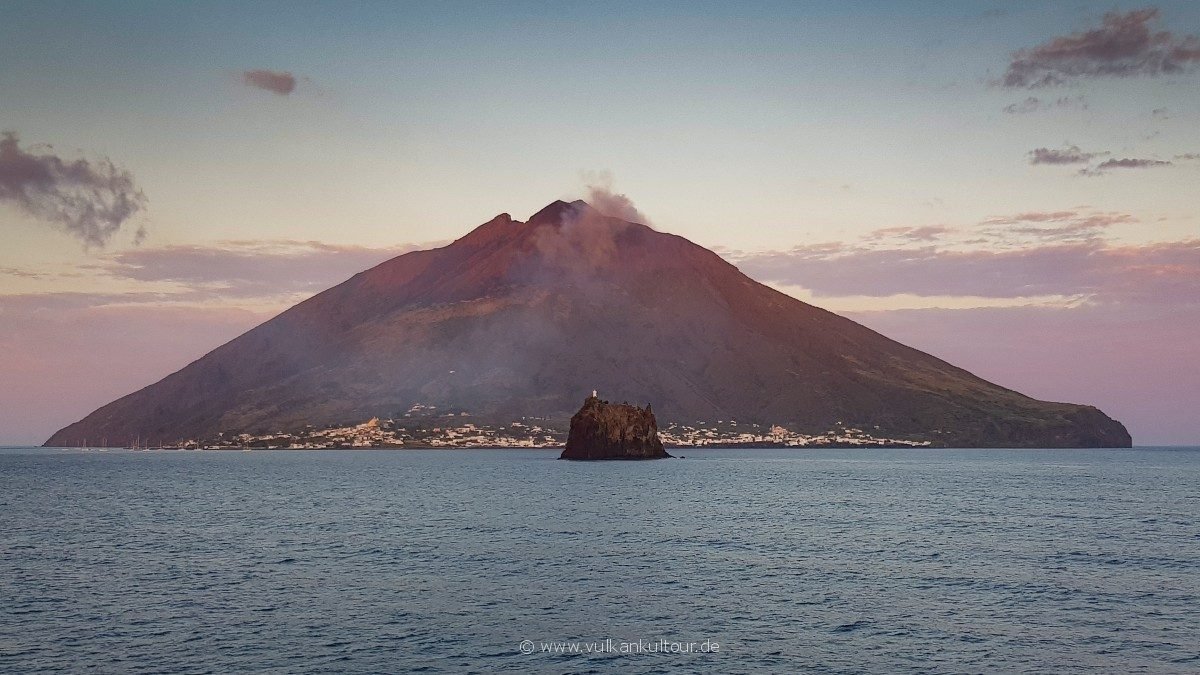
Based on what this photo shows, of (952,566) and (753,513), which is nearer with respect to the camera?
(952,566)

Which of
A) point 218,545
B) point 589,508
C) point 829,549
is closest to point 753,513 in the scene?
point 589,508

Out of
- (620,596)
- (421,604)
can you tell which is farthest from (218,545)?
(620,596)

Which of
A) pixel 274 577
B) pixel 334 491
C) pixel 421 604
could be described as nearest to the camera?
pixel 421 604

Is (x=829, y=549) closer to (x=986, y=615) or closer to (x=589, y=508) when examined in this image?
(x=986, y=615)

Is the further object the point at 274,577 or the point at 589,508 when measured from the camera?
the point at 589,508

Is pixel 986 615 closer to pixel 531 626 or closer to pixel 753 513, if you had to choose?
pixel 531 626

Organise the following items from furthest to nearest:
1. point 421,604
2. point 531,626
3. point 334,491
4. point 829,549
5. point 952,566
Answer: point 334,491
point 829,549
point 952,566
point 421,604
point 531,626
